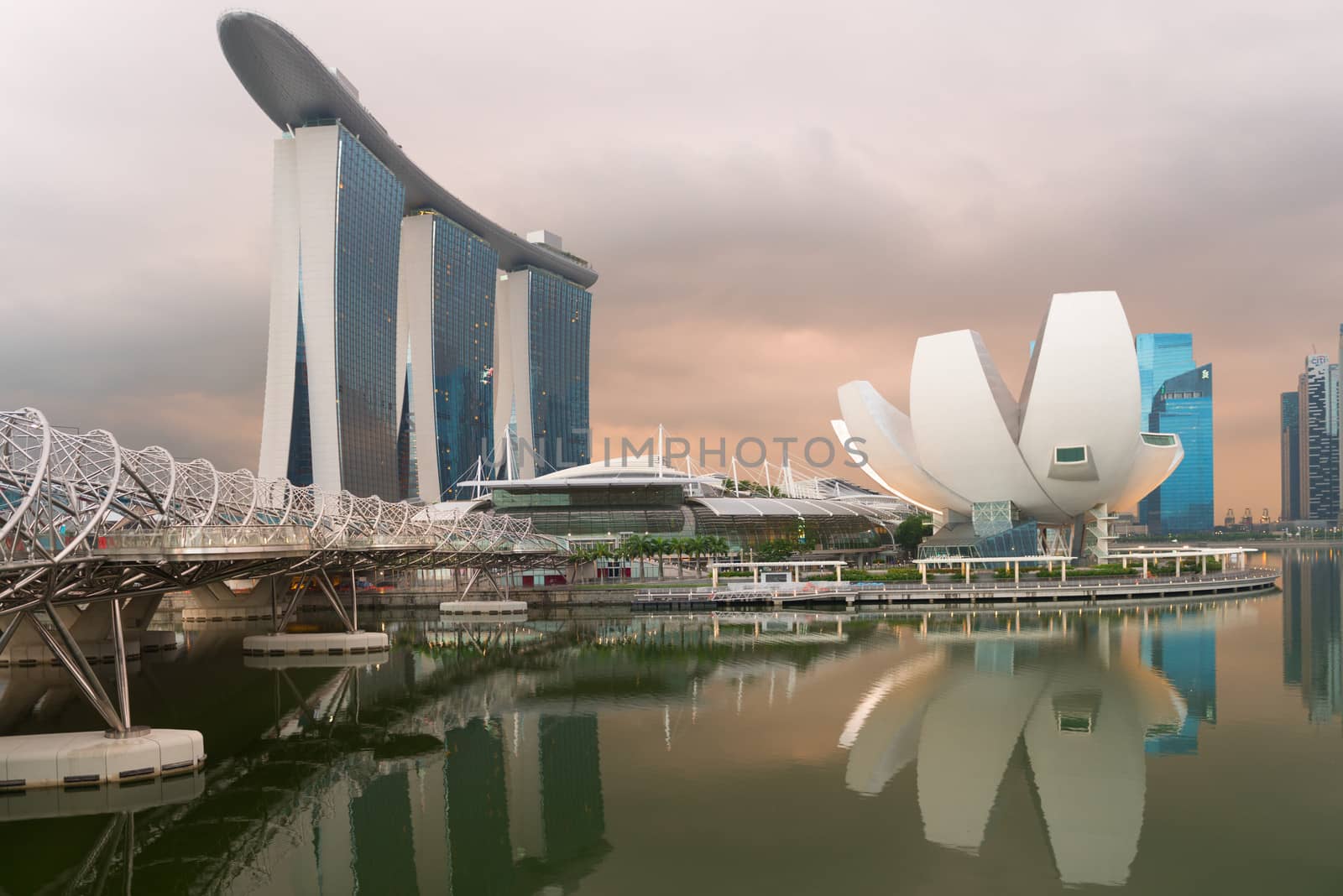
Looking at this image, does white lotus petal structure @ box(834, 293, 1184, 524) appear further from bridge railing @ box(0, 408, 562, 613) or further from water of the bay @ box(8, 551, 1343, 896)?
bridge railing @ box(0, 408, 562, 613)

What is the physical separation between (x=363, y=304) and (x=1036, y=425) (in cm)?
5591

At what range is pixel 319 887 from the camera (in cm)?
1400

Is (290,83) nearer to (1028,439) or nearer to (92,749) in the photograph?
(1028,439)

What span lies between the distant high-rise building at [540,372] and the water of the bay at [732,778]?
95.6m

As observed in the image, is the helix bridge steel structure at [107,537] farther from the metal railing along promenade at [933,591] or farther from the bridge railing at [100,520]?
the metal railing along promenade at [933,591]

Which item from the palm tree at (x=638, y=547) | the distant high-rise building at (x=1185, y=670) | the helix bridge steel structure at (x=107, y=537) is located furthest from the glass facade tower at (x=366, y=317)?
the distant high-rise building at (x=1185, y=670)

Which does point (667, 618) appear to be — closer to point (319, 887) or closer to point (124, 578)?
point (124, 578)

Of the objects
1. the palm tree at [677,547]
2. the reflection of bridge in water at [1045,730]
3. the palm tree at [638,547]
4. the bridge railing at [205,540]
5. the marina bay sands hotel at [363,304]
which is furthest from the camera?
the marina bay sands hotel at [363,304]

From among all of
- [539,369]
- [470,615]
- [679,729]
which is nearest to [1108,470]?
[470,615]

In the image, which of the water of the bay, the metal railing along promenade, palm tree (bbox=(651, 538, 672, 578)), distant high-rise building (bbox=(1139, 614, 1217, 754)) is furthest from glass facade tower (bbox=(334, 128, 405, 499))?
distant high-rise building (bbox=(1139, 614, 1217, 754))

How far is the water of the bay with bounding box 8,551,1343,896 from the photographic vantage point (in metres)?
14.2

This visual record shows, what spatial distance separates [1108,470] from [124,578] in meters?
52.1

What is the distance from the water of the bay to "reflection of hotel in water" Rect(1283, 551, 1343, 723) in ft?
0.78

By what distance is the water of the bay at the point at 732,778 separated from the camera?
14203 mm
